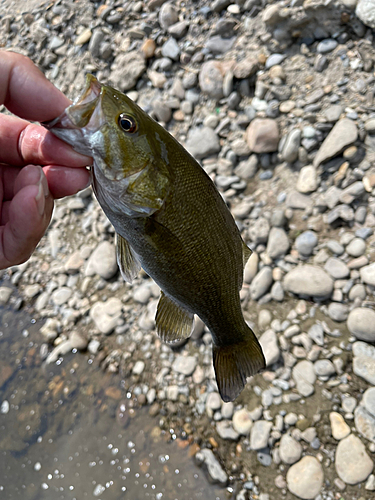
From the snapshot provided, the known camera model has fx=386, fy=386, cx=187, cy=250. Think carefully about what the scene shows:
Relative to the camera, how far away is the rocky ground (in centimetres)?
328

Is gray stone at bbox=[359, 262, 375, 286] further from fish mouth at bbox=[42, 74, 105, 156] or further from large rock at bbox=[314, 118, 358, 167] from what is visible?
fish mouth at bbox=[42, 74, 105, 156]

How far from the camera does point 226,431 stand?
3.54 meters

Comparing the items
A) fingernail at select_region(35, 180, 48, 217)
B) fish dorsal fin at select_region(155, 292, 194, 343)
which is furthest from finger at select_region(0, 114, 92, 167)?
fish dorsal fin at select_region(155, 292, 194, 343)

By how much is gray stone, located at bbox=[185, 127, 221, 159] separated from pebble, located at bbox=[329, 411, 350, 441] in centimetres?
292

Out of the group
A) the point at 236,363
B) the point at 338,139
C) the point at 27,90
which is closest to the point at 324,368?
the point at 236,363

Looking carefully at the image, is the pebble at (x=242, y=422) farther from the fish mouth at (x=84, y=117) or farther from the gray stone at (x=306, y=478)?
the fish mouth at (x=84, y=117)

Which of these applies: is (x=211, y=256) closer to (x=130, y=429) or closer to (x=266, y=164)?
(x=266, y=164)

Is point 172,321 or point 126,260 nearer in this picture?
point 126,260

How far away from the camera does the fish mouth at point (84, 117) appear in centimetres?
150

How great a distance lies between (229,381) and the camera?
207 cm

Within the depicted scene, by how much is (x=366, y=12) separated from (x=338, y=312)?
2846mm

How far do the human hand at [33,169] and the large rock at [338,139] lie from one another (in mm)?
2628

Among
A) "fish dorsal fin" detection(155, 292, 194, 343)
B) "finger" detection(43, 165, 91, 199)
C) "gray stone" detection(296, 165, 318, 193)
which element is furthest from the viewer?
"gray stone" detection(296, 165, 318, 193)

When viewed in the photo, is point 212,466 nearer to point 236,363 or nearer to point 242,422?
point 242,422
